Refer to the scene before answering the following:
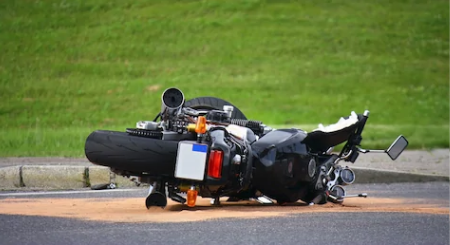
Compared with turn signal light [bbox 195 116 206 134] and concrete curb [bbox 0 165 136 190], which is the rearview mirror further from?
concrete curb [bbox 0 165 136 190]

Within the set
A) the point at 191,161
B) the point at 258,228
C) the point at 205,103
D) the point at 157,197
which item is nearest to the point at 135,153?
the point at 191,161

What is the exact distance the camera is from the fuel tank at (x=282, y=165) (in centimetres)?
795

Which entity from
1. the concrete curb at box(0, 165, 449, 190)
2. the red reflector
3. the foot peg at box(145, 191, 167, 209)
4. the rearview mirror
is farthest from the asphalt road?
the concrete curb at box(0, 165, 449, 190)

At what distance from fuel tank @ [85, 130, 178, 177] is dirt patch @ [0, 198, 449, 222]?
0.37m

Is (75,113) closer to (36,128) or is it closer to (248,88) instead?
(36,128)

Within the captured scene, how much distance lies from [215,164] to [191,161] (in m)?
0.22

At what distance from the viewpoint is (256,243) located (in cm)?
611

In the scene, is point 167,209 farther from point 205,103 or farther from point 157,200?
point 205,103

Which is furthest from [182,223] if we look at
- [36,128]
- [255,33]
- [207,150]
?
[255,33]

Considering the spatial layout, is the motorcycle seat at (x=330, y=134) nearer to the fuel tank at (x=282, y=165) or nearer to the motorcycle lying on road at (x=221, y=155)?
the motorcycle lying on road at (x=221, y=155)

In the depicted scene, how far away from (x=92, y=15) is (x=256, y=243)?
20.6 m

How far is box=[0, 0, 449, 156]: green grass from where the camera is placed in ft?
66.1

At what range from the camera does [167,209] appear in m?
7.97

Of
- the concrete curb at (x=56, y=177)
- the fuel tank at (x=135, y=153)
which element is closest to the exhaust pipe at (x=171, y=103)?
the fuel tank at (x=135, y=153)
